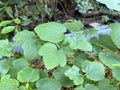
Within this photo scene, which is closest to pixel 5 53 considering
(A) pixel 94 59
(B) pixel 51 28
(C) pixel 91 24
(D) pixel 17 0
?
(B) pixel 51 28

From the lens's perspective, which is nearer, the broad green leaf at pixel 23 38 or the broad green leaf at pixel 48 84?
the broad green leaf at pixel 48 84

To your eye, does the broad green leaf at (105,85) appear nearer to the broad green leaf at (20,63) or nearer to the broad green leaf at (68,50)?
the broad green leaf at (68,50)

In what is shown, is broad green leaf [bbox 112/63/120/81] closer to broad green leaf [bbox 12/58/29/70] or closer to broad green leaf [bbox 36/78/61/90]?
broad green leaf [bbox 36/78/61/90]

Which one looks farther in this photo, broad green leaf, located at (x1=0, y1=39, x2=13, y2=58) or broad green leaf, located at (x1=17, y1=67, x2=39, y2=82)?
broad green leaf, located at (x1=0, y1=39, x2=13, y2=58)

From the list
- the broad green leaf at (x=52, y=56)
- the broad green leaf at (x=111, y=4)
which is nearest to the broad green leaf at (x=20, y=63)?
the broad green leaf at (x=52, y=56)

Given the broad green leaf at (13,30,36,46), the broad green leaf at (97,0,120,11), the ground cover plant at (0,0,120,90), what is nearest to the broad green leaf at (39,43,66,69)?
the ground cover plant at (0,0,120,90)

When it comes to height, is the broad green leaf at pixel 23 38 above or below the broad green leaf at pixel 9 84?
above

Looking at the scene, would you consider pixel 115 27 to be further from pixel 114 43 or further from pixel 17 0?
pixel 17 0
